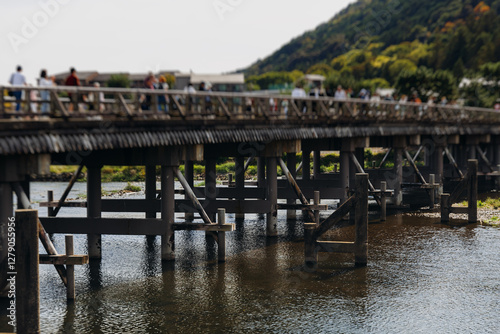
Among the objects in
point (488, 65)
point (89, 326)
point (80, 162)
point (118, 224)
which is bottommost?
point (89, 326)

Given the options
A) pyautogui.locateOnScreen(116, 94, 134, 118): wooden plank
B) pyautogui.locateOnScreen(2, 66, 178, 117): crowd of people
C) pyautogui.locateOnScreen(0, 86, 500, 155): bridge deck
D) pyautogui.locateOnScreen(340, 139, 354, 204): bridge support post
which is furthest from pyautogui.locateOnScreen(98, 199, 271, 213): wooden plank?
pyautogui.locateOnScreen(116, 94, 134, 118): wooden plank

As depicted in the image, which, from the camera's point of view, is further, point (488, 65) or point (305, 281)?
point (488, 65)

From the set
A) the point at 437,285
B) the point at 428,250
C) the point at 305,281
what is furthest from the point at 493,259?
the point at 305,281

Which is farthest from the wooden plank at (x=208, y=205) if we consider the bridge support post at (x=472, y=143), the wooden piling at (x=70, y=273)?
the bridge support post at (x=472, y=143)

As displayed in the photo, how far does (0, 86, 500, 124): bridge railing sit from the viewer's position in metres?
18.1

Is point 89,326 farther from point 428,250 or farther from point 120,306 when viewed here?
point 428,250

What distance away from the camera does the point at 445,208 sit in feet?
115

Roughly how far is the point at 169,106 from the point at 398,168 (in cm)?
2112

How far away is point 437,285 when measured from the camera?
2206cm

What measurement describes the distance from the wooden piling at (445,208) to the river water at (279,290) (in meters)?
4.27

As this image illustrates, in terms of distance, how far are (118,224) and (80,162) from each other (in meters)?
2.52

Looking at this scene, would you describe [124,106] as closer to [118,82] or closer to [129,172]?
[129,172]

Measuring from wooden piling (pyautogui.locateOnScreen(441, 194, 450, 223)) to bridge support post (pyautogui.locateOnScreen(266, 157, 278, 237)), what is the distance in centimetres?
935

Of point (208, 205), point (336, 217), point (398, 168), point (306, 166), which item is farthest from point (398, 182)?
point (336, 217)
